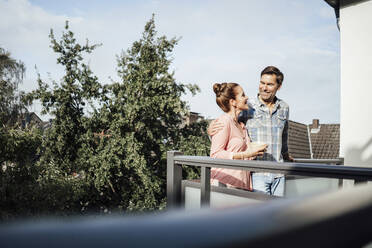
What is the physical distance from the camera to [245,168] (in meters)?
2.19

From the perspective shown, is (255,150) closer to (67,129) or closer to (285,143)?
(285,143)

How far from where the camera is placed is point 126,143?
27.8ft

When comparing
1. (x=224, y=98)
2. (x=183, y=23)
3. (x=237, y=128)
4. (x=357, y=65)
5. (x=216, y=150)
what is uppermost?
(x=183, y=23)

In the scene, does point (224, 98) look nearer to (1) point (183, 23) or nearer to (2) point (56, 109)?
(2) point (56, 109)

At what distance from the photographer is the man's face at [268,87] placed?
3.11 m

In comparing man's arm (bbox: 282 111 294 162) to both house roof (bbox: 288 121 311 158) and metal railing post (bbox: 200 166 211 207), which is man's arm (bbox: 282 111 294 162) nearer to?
metal railing post (bbox: 200 166 211 207)

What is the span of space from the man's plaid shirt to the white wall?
207 centimetres

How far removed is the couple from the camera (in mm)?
2867

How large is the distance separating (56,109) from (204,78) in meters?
4.48

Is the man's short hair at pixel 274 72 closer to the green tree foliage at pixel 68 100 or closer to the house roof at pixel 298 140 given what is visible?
the green tree foliage at pixel 68 100

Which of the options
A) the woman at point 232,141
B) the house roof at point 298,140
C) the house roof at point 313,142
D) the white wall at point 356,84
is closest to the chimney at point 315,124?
the house roof at point 313,142

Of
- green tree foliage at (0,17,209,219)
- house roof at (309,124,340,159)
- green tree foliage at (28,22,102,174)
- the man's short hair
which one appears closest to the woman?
the man's short hair

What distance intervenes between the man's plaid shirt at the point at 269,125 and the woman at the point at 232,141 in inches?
4.1

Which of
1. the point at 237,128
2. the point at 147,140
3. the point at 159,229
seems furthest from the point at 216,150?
the point at 147,140
